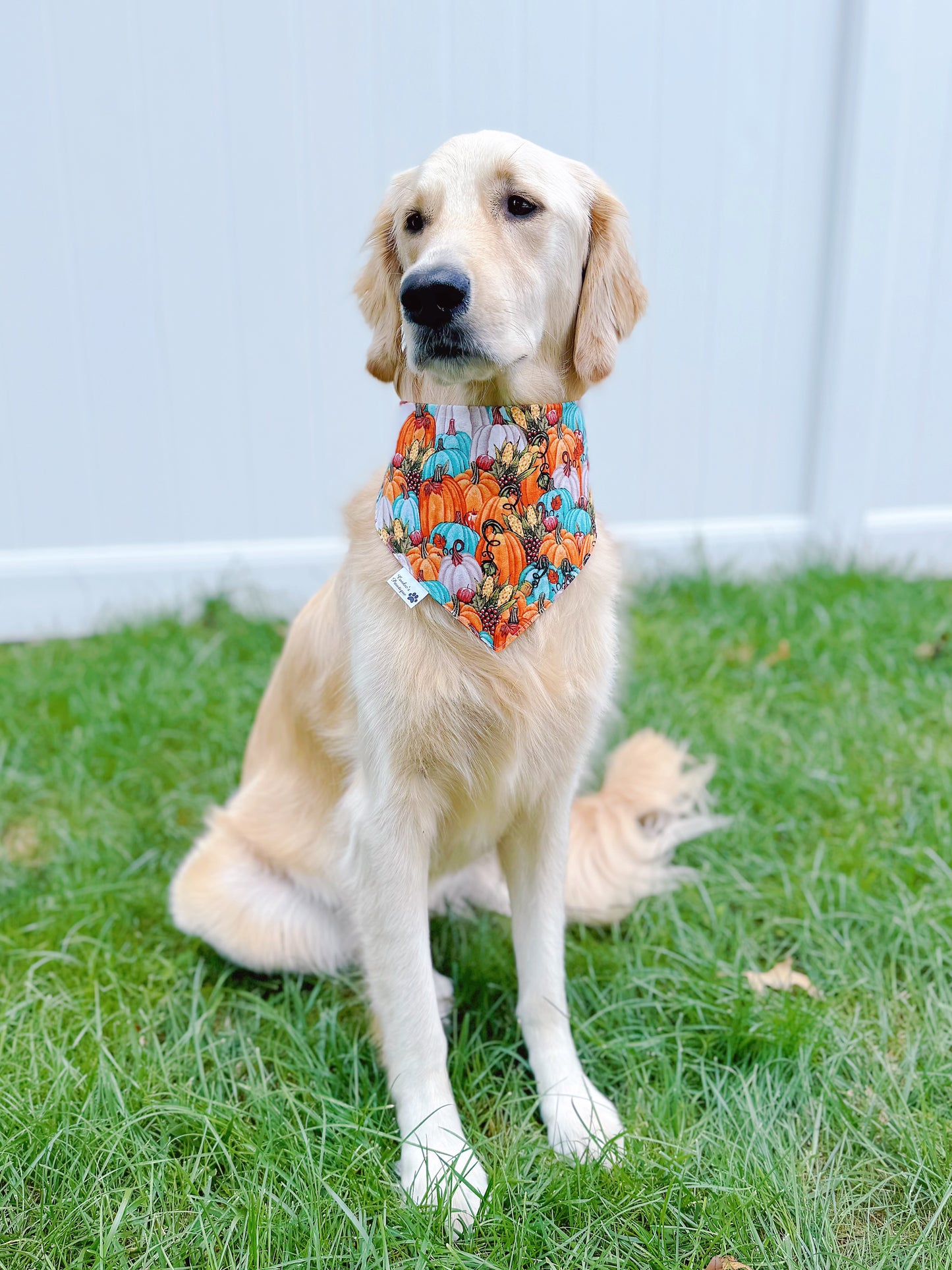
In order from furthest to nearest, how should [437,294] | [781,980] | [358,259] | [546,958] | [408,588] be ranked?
[358,259] < [781,980] < [546,958] < [408,588] < [437,294]

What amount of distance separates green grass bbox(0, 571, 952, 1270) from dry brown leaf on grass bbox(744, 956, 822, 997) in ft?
0.10

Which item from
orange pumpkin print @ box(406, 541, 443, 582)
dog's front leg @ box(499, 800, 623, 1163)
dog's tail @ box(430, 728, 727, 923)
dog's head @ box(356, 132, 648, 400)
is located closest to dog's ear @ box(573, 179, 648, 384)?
dog's head @ box(356, 132, 648, 400)

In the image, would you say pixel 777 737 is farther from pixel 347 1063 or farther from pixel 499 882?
pixel 347 1063

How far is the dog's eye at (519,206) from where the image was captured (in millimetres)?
1447

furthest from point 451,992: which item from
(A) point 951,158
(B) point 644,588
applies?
(A) point 951,158

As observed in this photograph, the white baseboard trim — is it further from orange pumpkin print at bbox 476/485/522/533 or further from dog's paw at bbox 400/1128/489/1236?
dog's paw at bbox 400/1128/489/1236

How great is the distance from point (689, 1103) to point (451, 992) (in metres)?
0.48

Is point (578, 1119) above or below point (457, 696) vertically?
below

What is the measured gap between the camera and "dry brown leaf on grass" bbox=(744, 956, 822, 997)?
5.82 ft

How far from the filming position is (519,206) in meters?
1.45

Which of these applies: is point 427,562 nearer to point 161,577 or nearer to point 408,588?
point 408,588

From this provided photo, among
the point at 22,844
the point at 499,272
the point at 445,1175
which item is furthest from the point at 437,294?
the point at 22,844

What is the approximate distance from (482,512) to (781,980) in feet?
3.64

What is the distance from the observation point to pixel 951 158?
12.4 ft
